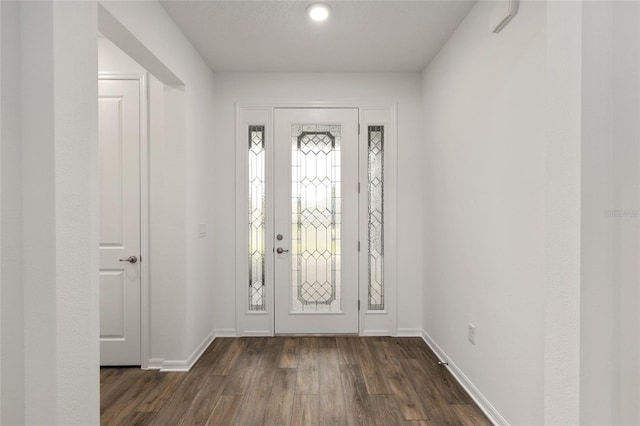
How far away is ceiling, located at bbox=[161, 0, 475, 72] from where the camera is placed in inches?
98.1

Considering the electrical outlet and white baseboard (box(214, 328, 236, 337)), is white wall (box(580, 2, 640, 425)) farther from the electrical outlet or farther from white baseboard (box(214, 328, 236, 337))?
white baseboard (box(214, 328, 236, 337))

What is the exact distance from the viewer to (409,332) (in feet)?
12.0

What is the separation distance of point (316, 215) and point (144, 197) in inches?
63.2

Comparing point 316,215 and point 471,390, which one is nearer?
point 471,390

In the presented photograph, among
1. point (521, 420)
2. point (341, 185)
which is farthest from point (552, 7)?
point (341, 185)

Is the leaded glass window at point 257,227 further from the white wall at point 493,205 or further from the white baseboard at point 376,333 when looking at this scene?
the white wall at point 493,205

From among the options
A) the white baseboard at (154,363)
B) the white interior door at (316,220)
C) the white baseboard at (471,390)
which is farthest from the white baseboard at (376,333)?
the white baseboard at (154,363)

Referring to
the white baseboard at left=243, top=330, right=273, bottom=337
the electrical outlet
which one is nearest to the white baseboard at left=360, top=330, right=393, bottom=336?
the white baseboard at left=243, top=330, right=273, bottom=337

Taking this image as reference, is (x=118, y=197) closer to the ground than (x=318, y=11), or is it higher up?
closer to the ground

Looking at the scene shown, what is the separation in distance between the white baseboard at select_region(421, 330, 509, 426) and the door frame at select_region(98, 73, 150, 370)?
96.2 inches

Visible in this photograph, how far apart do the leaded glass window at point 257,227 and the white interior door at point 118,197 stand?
109cm

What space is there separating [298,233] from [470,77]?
6.84ft

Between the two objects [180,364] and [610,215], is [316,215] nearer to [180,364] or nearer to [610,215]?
[180,364]

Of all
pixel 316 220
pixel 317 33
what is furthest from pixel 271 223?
pixel 317 33
